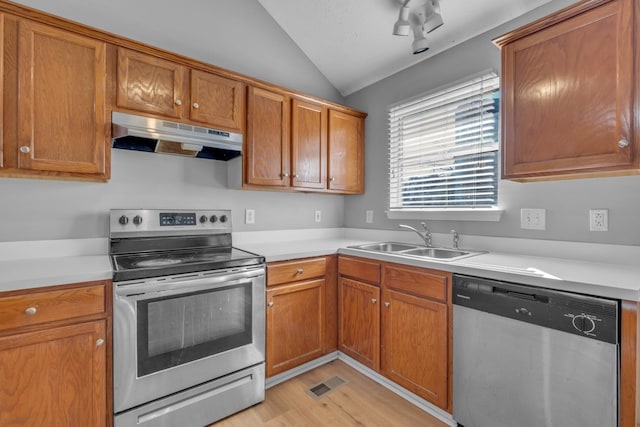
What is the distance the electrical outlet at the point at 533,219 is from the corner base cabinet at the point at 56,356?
2.40 meters

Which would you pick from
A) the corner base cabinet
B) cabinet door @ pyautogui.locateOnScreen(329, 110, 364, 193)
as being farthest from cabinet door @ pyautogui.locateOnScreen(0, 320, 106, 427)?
cabinet door @ pyautogui.locateOnScreen(329, 110, 364, 193)

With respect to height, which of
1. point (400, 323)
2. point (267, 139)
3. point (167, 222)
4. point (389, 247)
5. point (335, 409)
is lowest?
point (335, 409)

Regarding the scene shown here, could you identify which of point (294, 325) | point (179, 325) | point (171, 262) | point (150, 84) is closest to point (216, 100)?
point (150, 84)

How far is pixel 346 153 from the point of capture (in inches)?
115

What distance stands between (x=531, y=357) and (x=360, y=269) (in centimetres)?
110

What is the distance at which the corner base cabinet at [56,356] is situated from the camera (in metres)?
1.27

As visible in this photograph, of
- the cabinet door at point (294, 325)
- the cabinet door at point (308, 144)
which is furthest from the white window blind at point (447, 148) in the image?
the cabinet door at point (294, 325)

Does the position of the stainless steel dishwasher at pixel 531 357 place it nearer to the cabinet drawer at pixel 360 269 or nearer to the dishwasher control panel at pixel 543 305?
the dishwasher control panel at pixel 543 305

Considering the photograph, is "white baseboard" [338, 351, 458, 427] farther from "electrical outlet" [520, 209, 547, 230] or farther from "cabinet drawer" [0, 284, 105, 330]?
"cabinet drawer" [0, 284, 105, 330]

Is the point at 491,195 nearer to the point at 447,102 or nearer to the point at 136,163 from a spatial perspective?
the point at 447,102

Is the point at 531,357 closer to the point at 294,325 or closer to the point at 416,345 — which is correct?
the point at 416,345

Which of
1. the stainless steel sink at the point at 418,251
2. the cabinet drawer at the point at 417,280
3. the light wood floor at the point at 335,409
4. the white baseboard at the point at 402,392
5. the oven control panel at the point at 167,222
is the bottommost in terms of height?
the light wood floor at the point at 335,409

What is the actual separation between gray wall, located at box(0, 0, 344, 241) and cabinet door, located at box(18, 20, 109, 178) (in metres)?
0.33

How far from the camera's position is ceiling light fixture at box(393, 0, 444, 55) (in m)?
2.02
